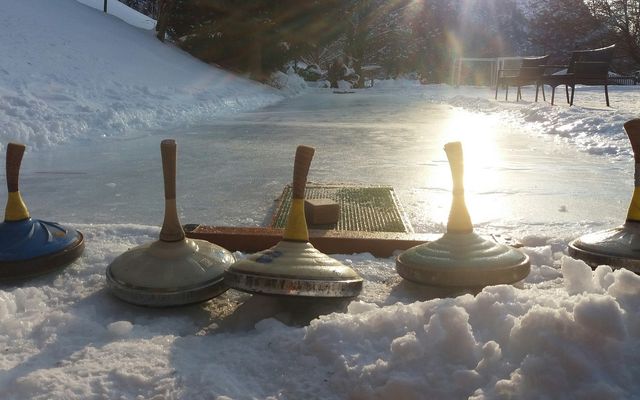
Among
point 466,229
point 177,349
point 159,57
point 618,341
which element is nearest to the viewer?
point 618,341

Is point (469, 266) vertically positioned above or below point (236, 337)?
above

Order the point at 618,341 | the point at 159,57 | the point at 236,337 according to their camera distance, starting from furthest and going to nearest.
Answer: the point at 159,57 → the point at 236,337 → the point at 618,341

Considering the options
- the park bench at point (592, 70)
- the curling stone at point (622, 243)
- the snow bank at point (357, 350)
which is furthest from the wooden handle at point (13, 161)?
the park bench at point (592, 70)

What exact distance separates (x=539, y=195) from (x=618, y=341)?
2748 millimetres

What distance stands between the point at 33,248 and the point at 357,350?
1221 mm

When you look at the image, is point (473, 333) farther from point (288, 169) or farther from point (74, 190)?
point (288, 169)

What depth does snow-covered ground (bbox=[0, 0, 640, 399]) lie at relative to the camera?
1.19 metres

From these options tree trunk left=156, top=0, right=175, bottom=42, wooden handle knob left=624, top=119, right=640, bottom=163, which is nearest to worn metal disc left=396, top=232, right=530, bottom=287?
wooden handle knob left=624, top=119, right=640, bottom=163

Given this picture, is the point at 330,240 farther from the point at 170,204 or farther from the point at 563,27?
the point at 563,27

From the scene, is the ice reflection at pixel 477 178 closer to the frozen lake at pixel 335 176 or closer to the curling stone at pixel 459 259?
the frozen lake at pixel 335 176

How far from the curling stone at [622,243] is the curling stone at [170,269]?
1216 millimetres

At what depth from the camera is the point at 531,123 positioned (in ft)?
29.8

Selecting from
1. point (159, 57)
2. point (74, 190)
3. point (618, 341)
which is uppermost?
point (159, 57)

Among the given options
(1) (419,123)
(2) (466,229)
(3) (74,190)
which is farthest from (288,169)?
(1) (419,123)
